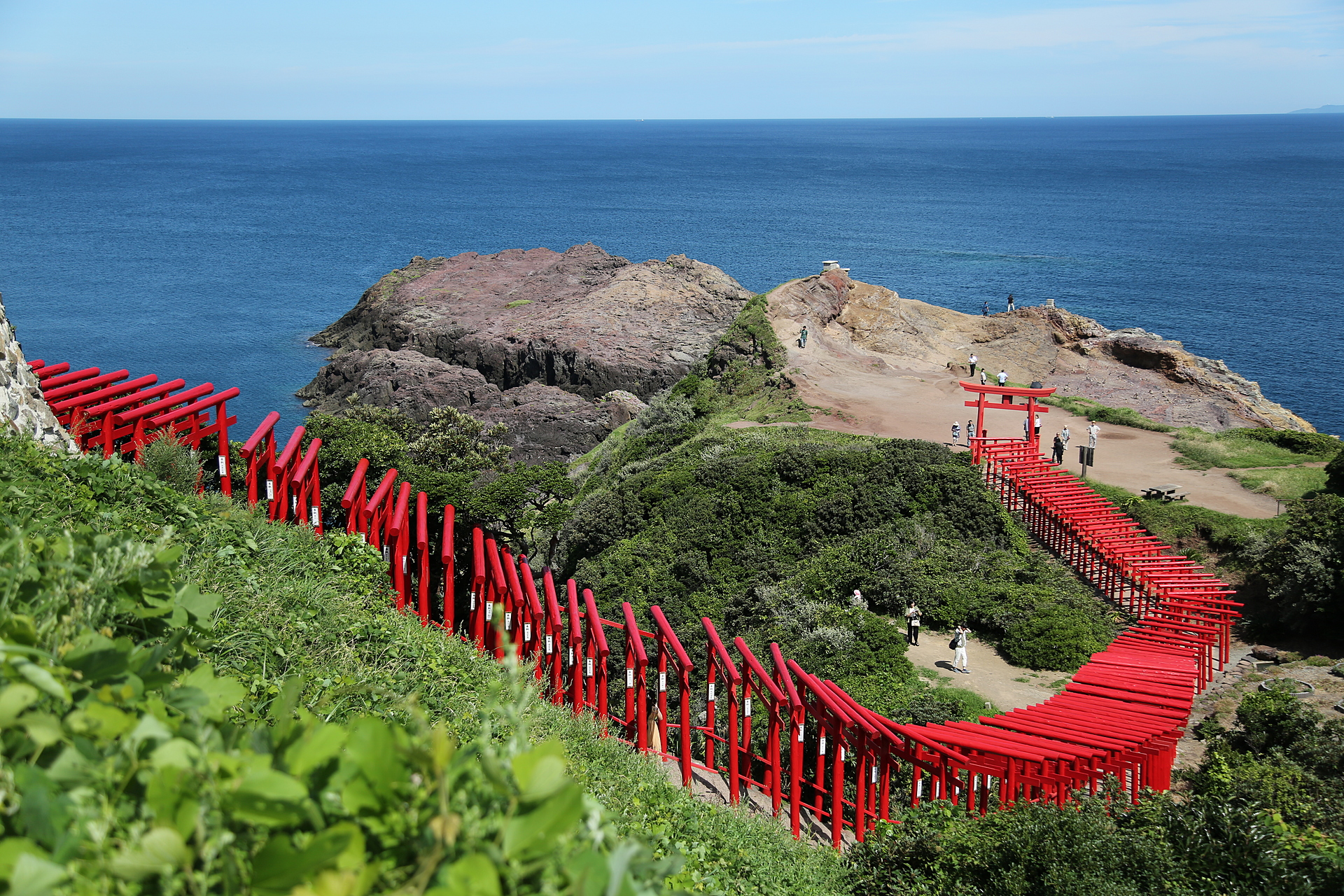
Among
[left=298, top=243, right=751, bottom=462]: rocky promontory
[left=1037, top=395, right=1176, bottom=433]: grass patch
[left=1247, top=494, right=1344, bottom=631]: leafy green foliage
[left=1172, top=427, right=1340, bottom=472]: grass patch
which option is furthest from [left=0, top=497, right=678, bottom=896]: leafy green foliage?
[left=298, top=243, right=751, bottom=462]: rocky promontory

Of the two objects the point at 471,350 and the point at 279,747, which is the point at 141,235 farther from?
the point at 279,747

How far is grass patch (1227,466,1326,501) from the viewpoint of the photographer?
23.0 meters

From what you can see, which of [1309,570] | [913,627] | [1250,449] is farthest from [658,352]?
[1309,570]

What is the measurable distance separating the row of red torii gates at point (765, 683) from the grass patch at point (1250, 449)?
8.87 metres

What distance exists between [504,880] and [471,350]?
156ft

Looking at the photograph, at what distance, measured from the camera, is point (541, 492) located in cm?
2805

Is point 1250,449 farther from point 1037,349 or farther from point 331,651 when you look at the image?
point 331,651

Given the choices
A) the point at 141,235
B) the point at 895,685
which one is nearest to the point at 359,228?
the point at 141,235

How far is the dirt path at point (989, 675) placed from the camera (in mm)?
14867

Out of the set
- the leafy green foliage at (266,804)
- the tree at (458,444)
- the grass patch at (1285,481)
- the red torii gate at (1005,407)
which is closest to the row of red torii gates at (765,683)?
the red torii gate at (1005,407)

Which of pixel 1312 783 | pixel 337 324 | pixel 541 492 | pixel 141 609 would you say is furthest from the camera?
pixel 337 324

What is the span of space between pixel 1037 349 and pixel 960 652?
107 feet

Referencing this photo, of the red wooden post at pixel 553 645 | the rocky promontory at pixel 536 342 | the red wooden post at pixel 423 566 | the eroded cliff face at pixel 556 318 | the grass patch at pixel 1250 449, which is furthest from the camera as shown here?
the eroded cliff face at pixel 556 318

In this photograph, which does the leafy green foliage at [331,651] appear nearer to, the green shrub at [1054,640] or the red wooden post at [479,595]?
the red wooden post at [479,595]
